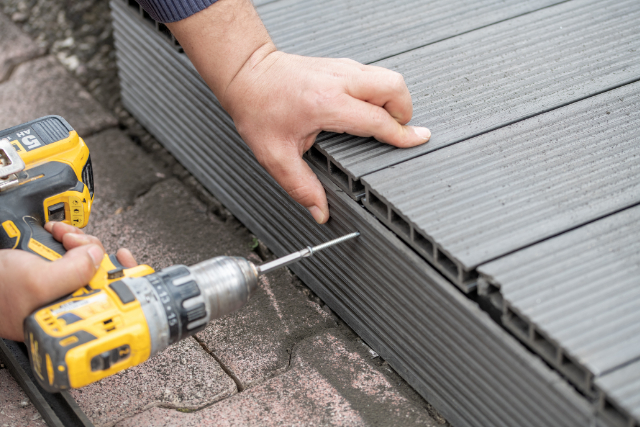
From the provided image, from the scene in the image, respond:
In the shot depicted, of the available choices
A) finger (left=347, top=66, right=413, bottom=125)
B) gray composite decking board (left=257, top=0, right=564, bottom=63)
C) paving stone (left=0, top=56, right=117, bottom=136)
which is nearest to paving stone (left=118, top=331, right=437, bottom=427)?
finger (left=347, top=66, right=413, bottom=125)

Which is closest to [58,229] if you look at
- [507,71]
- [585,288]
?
[585,288]

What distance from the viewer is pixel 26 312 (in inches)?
60.8

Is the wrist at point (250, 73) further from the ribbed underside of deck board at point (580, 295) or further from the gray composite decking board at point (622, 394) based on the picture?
the gray composite decking board at point (622, 394)

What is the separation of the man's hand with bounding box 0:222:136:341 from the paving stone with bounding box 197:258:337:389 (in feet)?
2.11

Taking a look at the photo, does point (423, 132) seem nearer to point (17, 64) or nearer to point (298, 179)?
point (298, 179)

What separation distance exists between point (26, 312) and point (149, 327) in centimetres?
28

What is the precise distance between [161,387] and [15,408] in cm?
40

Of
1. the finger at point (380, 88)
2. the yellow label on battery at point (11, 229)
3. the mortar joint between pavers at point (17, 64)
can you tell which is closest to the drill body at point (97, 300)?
the yellow label on battery at point (11, 229)

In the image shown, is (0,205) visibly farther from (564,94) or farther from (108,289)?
(564,94)

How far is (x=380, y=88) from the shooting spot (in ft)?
5.93

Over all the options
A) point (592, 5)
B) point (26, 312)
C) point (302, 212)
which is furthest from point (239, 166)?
point (592, 5)

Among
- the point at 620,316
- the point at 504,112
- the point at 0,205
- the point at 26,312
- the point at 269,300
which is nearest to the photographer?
the point at 620,316

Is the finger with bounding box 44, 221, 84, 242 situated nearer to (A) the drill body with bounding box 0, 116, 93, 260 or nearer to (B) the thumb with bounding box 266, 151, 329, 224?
(A) the drill body with bounding box 0, 116, 93, 260

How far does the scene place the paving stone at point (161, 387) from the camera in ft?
6.37
